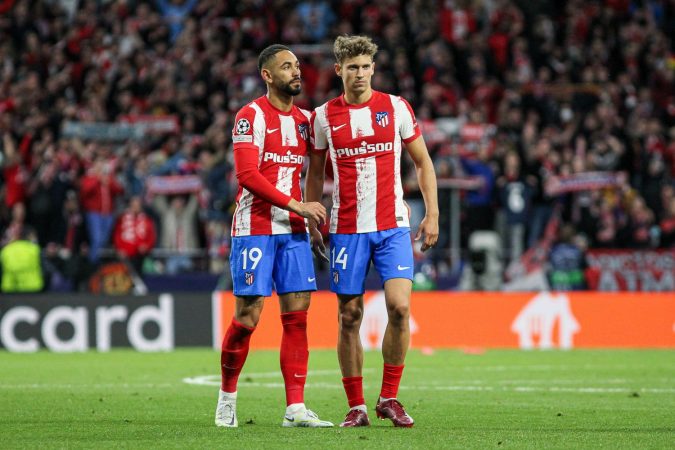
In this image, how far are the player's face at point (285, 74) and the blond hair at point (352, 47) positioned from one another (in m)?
0.30

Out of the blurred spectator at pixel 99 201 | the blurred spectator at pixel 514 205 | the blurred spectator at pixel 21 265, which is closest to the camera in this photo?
the blurred spectator at pixel 21 265

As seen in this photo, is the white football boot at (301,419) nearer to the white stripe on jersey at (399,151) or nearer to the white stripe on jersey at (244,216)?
the white stripe on jersey at (244,216)

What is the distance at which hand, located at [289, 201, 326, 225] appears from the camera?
8.02m

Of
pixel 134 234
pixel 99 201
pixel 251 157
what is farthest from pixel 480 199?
pixel 251 157

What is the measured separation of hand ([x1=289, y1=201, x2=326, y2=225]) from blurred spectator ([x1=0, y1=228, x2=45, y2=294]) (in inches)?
468

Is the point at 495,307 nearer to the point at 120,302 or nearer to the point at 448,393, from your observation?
the point at 120,302

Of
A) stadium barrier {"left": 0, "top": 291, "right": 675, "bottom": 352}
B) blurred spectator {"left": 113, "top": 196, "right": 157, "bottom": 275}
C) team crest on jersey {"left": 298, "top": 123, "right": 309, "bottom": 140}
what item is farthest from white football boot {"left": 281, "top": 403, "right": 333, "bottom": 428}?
blurred spectator {"left": 113, "top": 196, "right": 157, "bottom": 275}

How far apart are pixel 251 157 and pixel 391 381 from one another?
1700 millimetres

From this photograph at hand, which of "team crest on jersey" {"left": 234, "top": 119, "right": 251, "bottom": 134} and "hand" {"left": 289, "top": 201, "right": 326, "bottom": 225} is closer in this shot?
"hand" {"left": 289, "top": 201, "right": 326, "bottom": 225}

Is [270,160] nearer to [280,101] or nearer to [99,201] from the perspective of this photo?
[280,101]

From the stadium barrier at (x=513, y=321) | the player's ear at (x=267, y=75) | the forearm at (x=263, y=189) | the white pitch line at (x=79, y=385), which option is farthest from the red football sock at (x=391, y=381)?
the stadium barrier at (x=513, y=321)

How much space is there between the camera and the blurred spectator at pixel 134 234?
65.9ft

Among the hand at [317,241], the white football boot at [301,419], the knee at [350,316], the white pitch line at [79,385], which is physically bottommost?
the white pitch line at [79,385]

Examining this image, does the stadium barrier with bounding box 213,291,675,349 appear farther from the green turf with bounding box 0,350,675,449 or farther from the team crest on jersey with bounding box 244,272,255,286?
the team crest on jersey with bounding box 244,272,255,286
